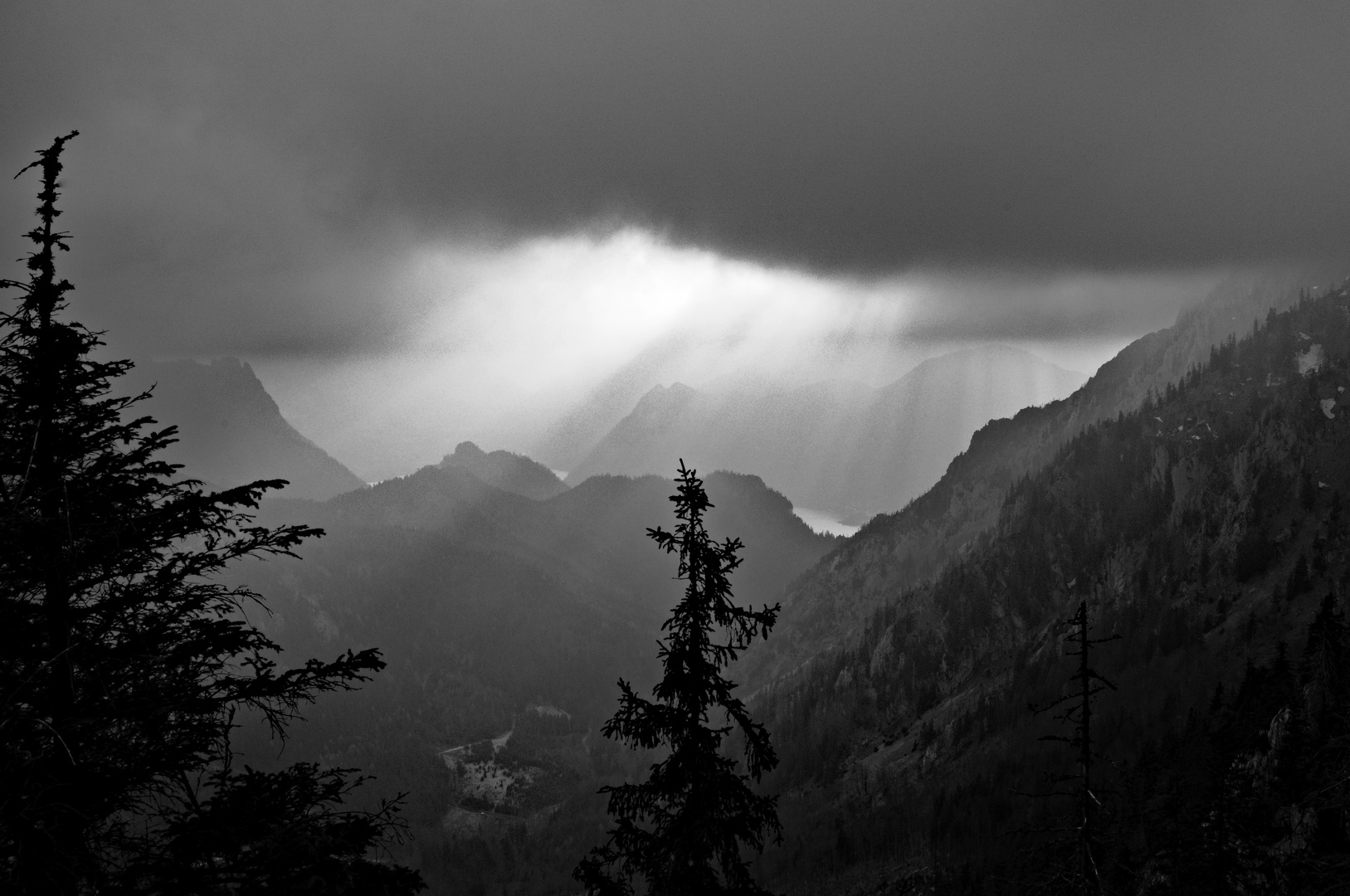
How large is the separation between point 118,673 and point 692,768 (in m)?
14.5

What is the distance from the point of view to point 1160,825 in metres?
135

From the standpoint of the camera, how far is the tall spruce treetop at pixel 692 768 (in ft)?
83.1

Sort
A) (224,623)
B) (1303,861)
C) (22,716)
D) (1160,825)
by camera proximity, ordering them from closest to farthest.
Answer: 1. (22,716)
2. (224,623)
3. (1303,861)
4. (1160,825)

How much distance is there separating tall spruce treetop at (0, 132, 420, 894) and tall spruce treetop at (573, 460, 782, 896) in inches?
371

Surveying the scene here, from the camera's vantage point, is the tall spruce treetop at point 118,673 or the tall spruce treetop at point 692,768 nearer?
the tall spruce treetop at point 118,673

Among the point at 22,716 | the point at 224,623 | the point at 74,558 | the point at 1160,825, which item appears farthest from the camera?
the point at 1160,825

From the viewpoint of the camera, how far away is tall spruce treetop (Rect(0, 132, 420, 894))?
15.2m

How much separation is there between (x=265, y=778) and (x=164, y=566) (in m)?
4.39

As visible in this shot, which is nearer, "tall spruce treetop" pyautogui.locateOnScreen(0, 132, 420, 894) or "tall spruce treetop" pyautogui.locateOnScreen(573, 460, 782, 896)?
"tall spruce treetop" pyautogui.locateOnScreen(0, 132, 420, 894)

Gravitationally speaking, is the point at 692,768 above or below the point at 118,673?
below

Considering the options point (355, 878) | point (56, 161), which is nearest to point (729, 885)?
point (355, 878)

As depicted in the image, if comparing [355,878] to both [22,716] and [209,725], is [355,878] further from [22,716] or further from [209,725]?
[22,716]

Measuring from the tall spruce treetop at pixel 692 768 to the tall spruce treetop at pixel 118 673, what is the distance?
9427mm

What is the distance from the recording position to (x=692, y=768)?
2583 cm
